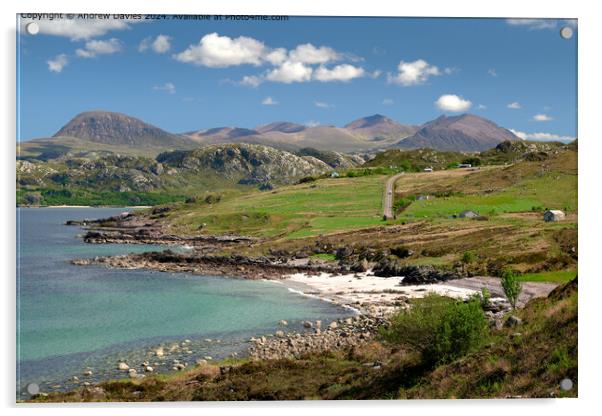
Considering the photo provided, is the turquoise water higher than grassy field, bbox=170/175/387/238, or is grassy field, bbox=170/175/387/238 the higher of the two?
grassy field, bbox=170/175/387/238

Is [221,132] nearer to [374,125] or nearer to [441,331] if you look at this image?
[374,125]

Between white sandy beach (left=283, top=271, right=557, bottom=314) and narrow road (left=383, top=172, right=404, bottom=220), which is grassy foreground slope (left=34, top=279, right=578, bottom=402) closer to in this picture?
white sandy beach (left=283, top=271, right=557, bottom=314)

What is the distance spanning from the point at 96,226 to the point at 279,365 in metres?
92.9

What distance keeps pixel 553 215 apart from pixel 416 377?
569 inches

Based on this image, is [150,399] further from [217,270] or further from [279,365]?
[217,270]

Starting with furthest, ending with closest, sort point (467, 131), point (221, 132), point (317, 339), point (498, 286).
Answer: point (221, 132)
point (467, 131)
point (498, 286)
point (317, 339)

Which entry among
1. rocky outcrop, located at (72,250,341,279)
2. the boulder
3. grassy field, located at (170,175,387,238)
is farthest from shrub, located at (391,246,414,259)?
the boulder

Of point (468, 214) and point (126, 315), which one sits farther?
point (468, 214)

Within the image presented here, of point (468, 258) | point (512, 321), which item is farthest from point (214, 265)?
point (512, 321)

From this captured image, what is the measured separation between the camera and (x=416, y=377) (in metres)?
16.9

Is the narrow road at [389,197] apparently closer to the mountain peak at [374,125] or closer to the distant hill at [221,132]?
the distant hill at [221,132]

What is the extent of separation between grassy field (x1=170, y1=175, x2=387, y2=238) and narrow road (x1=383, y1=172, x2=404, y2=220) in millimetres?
859

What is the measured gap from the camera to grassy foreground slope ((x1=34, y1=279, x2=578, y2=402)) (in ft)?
50.4

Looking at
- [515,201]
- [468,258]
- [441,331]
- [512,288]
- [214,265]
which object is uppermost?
[515,201]
